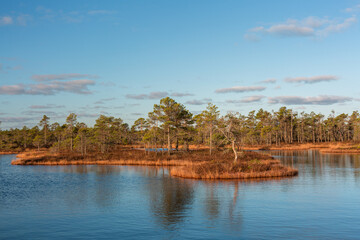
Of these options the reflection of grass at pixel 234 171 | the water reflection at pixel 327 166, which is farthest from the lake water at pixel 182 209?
the water reflection at pixel 327 166

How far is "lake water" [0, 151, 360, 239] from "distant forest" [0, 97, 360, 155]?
54.3 feet

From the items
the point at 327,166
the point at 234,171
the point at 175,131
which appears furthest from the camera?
the point at 175,131

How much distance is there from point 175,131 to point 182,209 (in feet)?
165

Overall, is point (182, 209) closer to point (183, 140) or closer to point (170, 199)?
point (170, 199)

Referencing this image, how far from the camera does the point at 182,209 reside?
24.7 metres

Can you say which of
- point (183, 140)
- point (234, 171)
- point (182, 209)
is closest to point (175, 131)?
point (183, 140)

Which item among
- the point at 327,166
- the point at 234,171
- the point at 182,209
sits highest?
the point at 234,171

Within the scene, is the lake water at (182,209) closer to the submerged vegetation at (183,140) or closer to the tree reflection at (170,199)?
the tree reflection at (170,199)

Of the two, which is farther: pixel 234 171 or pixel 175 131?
pixel 175 131

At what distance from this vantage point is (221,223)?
20.5 m

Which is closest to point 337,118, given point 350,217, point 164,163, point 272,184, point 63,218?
point 164,163

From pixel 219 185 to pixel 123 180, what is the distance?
1391 cm

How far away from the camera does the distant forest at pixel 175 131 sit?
7475cm

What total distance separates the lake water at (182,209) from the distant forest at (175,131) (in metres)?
16.5
